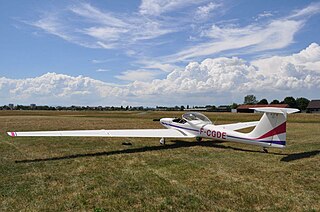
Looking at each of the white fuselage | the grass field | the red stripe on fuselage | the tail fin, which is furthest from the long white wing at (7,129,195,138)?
the red stripe on fuselage

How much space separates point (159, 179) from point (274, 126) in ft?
17.3

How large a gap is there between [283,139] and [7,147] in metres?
12.3

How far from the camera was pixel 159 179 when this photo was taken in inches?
295

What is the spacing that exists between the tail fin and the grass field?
67 centimetres

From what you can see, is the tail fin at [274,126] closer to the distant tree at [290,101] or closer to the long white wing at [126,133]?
the long white wing at [126,133]

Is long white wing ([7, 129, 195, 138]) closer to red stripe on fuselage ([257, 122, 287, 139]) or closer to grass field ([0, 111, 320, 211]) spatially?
grass field ([0, 111, 320, 211])

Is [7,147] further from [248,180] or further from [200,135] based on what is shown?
[248,180]

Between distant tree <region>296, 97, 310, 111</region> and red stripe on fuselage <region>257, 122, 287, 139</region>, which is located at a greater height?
distant tree <region>296, 97, 310, 111</region>

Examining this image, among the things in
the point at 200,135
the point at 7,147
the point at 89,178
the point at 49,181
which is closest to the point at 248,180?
the point at 89,178

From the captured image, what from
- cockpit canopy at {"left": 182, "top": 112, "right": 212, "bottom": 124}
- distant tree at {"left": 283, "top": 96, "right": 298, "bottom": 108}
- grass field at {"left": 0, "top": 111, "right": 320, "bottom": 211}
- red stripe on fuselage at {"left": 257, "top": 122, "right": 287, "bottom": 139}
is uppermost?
distant tree at {"left": 283, "top": 96, "right": 298, "bottom": 108}

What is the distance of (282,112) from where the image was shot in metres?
9.86

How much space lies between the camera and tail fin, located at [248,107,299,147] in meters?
9.96

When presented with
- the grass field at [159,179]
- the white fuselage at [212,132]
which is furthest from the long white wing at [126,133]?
the grass field at [159,179]

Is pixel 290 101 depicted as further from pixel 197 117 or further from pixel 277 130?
pixel 277 130
